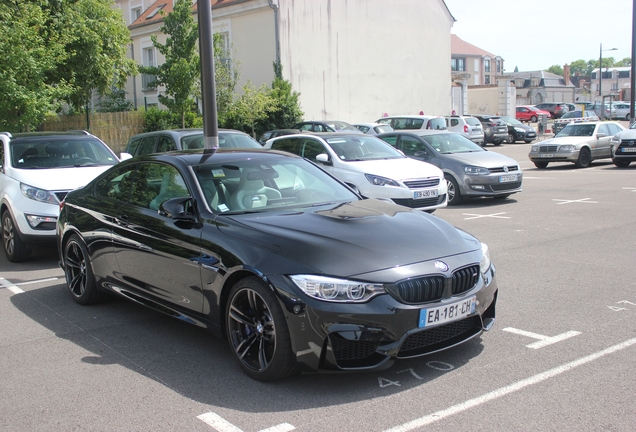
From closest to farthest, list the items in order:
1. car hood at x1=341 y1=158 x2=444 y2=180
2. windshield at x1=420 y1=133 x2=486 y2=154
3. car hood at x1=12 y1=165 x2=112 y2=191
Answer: car hood at x1=12 y1=165 x2=112 y2=191, car hood at x1=341 y1=158 x2=444 y2=180, windshield at x1=420 y1=133 x2=486 y2=154

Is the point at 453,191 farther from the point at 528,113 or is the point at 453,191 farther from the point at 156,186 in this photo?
the point at 528,113

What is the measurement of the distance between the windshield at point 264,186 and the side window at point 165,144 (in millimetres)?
7257

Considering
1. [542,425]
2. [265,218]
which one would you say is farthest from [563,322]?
[265,218]

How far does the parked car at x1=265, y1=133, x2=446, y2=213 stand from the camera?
11766 mm

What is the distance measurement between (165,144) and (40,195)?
14.2 ft

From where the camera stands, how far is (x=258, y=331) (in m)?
4.54

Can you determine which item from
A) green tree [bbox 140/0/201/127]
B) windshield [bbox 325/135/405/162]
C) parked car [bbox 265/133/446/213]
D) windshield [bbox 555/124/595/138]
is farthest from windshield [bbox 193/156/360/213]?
green tree [bbox 140/0/201/127]

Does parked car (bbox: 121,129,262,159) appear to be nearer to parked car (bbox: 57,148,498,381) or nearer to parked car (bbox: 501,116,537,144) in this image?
parked car (bbox: 57,148,498,381)

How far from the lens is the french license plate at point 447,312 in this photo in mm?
4301

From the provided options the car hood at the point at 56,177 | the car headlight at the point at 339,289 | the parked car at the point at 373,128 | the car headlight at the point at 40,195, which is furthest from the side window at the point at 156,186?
the parked car at the point at 373,128

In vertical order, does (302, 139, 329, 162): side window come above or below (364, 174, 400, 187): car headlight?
above

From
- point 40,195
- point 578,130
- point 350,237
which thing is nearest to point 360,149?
point 40,195

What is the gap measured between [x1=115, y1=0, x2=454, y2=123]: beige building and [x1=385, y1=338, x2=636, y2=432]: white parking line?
2715 cm

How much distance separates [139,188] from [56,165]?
173 inches
